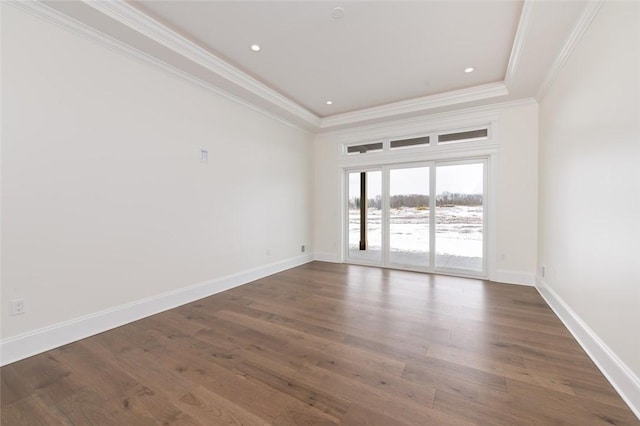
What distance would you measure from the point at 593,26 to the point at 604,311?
7.72 feet

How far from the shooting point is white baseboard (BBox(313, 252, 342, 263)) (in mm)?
5692

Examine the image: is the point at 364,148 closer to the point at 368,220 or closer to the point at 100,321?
the point at 368,220

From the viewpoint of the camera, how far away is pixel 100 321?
2.54m

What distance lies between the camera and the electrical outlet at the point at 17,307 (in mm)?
2064

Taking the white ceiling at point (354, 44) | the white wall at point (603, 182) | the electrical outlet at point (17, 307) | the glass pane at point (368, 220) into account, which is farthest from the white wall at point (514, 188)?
the electrical outlet at point (17, 307)

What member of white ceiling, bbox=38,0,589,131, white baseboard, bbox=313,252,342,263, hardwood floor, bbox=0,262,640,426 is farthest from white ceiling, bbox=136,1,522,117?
white baseboard, bbox=313,252,342,263

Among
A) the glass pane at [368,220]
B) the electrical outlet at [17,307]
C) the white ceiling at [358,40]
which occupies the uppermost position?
the white ceiling at [358,40]

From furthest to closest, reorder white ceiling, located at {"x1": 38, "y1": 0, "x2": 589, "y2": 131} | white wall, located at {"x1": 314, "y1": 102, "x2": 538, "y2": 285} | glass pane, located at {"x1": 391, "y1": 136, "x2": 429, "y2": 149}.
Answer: glass pane, located at {"x1": 391, "y1": 136, "x2": 429, "y2": 149} < white wall, located at {"x1": 314, "y1": 102, "x2": 538, "y2": 285} < white ceiling, located at {"x1": 38, "y1": 0, "x2": 589, "y2": 131}

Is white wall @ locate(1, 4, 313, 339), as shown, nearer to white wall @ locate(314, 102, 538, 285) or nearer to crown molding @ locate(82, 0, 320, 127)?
crown molding @ locate(82, 0, 320, 127)

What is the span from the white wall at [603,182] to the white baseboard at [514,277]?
1.05 meters

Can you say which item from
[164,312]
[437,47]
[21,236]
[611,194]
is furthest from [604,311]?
[21,236]

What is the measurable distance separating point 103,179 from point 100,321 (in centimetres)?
141

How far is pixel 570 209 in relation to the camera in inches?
105

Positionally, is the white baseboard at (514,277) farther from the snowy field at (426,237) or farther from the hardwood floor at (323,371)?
the hardwood floor at (323,371)
